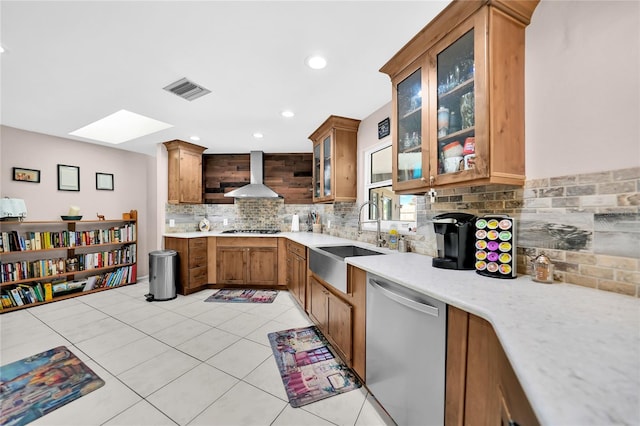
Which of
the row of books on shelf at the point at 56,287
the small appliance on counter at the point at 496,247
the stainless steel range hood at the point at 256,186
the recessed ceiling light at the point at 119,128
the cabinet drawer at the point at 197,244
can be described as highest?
the recessed ceiling light at the point at 119,128

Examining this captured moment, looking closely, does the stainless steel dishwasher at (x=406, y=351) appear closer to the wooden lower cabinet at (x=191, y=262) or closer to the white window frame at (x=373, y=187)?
the white window frame at (x=373, y=187)

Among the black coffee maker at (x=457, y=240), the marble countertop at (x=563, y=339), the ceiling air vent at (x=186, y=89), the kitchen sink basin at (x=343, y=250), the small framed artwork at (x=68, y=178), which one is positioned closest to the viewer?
the marble countertop at (x=563, y=339)

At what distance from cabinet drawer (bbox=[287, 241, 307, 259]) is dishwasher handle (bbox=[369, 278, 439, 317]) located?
1564mm

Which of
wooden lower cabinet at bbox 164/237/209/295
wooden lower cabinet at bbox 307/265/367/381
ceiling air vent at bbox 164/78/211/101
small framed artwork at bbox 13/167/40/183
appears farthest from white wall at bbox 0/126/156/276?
wooden lower cabinet at bbox 307/265/367/381

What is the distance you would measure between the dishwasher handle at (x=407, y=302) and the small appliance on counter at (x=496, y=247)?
0.46 m

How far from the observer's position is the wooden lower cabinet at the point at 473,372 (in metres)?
0.88

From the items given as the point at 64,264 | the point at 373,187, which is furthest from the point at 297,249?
the point at 64,264

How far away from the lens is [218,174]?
4742mm

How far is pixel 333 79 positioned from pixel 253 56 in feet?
2.24

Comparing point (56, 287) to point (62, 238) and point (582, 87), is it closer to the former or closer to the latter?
point (62, 238)

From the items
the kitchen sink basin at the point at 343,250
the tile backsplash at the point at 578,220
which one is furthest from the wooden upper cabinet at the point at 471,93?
the kitchen sink basin at the point at 343,250

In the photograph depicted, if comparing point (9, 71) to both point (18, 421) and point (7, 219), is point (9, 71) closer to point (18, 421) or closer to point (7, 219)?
point (7, 219)

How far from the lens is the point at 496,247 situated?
52.9 inches

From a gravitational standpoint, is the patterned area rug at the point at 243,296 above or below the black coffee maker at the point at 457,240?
below
